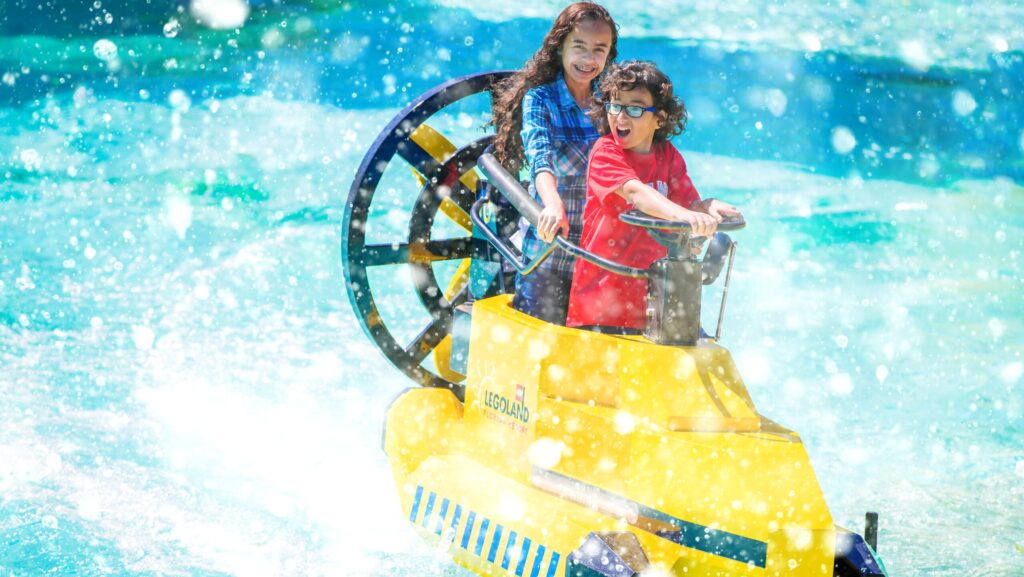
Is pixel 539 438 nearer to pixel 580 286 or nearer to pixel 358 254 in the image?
pixel 580 286

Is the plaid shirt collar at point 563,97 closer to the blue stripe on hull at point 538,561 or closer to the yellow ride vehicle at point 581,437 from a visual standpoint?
the yellow ride vehicle at point 581,437

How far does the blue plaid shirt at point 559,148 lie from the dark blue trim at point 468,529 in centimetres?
81

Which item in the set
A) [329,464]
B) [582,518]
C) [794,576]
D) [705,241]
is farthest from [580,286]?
[329,464]

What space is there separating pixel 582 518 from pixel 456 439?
85 centimetres

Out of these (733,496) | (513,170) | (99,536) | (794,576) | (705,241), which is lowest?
(99,536)

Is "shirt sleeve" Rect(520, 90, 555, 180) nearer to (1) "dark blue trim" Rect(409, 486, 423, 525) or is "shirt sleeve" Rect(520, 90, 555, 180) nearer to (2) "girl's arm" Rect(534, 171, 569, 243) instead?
(2) "girl's arm" Rect(534, 171, 569, 243)

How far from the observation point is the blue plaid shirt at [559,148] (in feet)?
11.3

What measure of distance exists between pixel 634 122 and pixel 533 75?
0.77 metres

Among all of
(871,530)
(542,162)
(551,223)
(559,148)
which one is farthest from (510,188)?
(871,530)

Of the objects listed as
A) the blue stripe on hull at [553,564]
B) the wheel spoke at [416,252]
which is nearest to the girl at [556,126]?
the wheel spoke at [416,252]

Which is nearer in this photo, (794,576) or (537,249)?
(794,576)

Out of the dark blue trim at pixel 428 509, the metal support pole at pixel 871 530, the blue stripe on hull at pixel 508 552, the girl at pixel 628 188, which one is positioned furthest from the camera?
the dark blue trim at pixel 428 509

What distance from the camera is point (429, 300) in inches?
164

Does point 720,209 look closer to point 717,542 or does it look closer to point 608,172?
point 608,172
